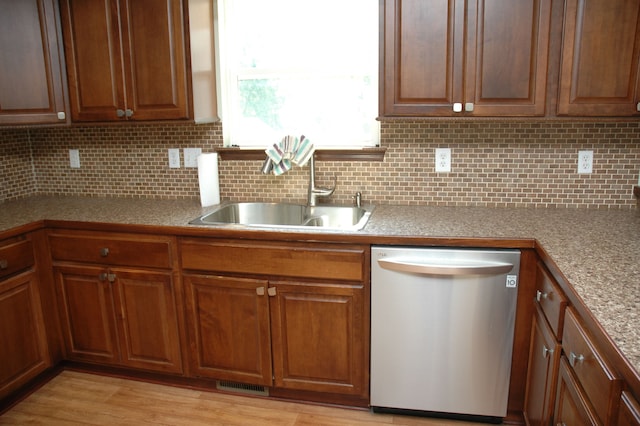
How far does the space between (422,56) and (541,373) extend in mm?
1361

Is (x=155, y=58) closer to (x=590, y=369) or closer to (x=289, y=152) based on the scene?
(x=289, y=152)

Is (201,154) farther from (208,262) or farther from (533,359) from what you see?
(533,359)

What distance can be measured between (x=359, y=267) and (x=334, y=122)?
94 centimetres

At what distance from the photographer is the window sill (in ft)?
8.21

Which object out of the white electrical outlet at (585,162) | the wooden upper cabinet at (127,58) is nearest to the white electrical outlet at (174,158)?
the wooden upper cabinet at (127,58)

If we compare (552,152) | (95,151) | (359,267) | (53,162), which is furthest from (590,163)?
(53,162)

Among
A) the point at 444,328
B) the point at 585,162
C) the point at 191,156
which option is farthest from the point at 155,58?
the point at 585,162

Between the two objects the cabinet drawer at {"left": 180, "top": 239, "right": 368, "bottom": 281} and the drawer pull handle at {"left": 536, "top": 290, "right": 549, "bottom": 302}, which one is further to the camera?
the cabinet drawer at {"left": 180, "top": 239, "right": 368, "bottom": 281}

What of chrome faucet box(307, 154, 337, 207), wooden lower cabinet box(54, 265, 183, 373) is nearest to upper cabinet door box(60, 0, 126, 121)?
wooden lower cabinet box(54, 265, 183, 373)

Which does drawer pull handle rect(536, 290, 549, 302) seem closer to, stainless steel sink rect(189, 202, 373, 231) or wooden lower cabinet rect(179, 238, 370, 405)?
wooden lower cabinet rect(179, 238, 370, 405)

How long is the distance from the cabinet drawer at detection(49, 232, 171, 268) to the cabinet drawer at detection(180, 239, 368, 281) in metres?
0.12

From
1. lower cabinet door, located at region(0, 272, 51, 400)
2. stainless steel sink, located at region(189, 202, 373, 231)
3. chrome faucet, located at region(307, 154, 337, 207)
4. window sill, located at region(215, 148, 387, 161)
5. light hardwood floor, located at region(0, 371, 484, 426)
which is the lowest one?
light hardwood floor, located at region(0, 371, 484, 426)

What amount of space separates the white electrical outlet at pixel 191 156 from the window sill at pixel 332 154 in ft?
0.46

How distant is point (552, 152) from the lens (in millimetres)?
2330
